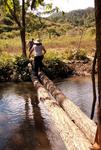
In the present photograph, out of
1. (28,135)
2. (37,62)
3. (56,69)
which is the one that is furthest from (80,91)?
(28,135)

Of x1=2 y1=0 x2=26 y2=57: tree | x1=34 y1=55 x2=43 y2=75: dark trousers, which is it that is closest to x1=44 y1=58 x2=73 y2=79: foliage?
x1=2 y1=0 x2=26 y2=57: tree

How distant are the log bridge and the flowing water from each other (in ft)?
2.55

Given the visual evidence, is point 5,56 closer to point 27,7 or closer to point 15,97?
point 27,7

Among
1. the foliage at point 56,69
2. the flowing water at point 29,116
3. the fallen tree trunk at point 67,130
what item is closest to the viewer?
the fallen tree trunk at point 67,130

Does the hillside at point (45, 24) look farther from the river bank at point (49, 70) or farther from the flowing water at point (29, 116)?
the flowing water at point (29, 116)

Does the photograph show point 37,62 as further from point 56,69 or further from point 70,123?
point 70,123

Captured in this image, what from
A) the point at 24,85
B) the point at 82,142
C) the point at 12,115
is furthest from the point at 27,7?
the point at 82,142

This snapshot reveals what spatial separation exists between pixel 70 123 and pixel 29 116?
3.79 metres

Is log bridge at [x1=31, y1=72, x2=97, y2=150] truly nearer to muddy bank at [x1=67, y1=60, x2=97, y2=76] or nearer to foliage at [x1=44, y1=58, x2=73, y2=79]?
foliage at [x1=44, y1=58, x2=73, y2=79]

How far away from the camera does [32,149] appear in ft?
26.5

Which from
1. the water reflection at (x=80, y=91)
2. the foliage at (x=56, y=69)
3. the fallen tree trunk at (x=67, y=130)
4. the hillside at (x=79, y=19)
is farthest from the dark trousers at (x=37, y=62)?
the hillside at (x=79, y=19)

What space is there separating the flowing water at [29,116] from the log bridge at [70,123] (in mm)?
778

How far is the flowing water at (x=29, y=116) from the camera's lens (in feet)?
27.8

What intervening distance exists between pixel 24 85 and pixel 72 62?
4.31 metres
